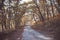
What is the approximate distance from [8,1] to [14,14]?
31 centimetres

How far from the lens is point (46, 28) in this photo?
388 cm

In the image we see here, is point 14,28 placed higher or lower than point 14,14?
lower

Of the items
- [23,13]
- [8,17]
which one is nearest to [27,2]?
[23,13]

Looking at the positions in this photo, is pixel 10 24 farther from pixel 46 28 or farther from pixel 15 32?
pixel 46 28

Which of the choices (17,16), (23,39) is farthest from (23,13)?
(23,39)

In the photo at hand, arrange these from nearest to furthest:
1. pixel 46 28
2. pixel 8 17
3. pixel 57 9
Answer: pixel 8 17 → pixel 57 9 → pixel 46 28

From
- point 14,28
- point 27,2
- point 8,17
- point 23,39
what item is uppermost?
point 27,2

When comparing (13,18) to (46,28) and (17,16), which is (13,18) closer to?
(17,16)

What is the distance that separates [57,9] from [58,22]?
325mm

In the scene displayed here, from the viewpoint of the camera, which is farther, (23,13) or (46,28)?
(46,28)

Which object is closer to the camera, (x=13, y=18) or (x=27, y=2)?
(x=13, y=18)

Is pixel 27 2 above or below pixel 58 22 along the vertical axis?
above

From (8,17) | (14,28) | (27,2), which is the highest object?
(27,2)

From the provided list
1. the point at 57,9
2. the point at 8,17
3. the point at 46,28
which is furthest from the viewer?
the point at 46,28
